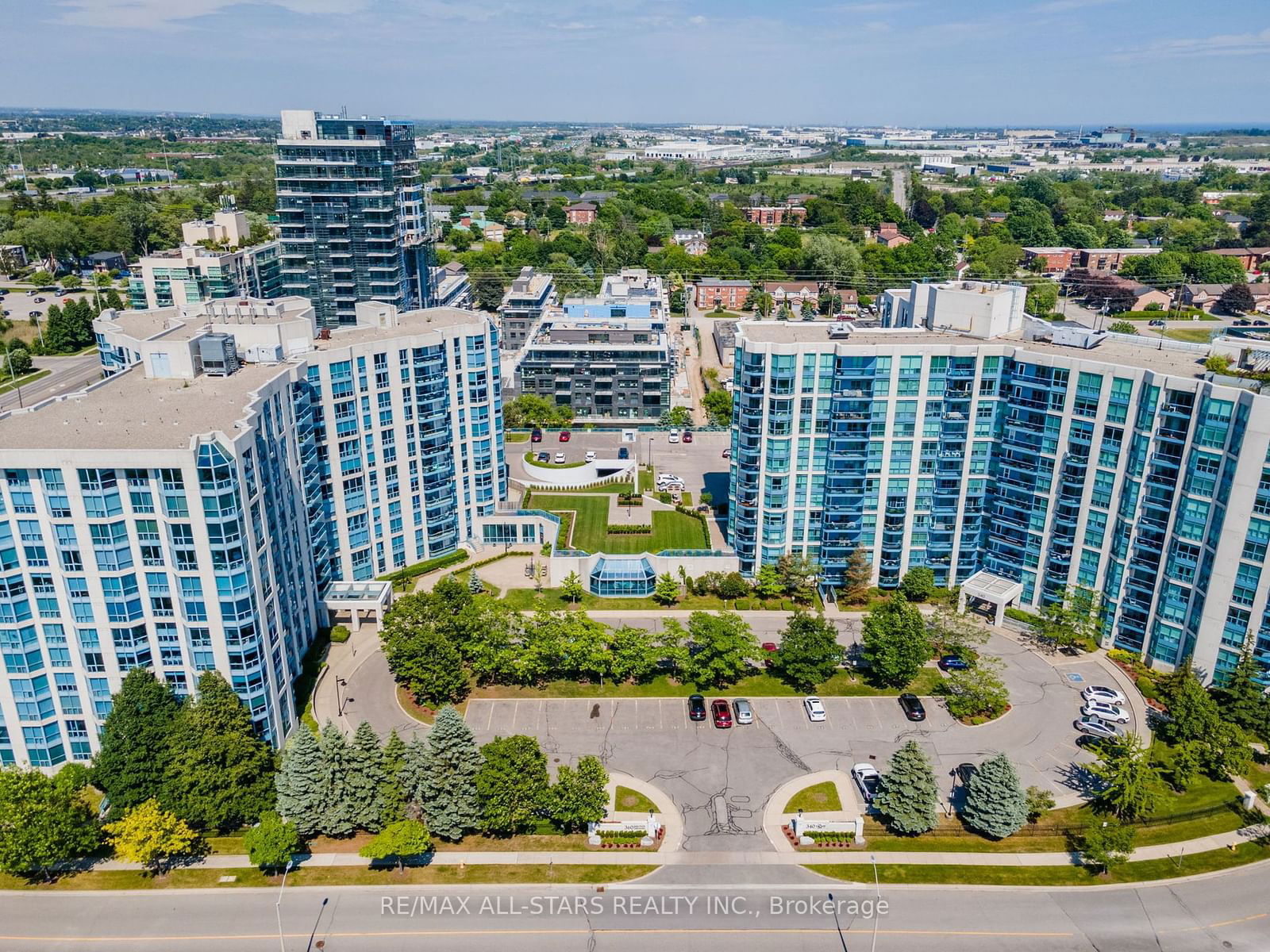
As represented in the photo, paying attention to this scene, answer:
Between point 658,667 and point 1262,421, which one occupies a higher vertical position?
point 1262,421

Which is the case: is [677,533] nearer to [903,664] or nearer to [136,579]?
[903,664]

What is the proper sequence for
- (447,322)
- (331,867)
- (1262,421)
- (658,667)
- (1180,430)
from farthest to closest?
(447,322) → (658,667) → (1180,430) → (1262,421) → (331,867)

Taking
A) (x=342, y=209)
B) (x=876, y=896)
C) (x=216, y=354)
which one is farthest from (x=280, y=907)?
(x=342, y=209)

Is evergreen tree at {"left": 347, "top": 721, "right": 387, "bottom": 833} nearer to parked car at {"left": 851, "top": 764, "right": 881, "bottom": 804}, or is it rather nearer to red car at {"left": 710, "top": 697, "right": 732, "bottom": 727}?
red car at {"left": 710, "top": 697, "right": 732, "bottom": 727}

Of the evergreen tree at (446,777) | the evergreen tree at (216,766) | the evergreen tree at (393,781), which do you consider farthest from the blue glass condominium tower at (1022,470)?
the evergreen tree at (216,766)

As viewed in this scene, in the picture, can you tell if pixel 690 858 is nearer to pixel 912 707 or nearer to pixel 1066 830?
pixel 912 707

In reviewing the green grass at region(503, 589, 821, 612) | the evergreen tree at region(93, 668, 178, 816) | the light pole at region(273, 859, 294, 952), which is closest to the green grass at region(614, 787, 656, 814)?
the light pole at region(273, 859, 294, 952)

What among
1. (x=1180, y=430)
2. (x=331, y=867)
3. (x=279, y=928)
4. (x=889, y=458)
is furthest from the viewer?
(x=889, y=458)

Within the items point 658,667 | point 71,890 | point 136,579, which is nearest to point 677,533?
point 658,667

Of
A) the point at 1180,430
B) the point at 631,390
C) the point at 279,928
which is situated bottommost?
the point at 279,928
